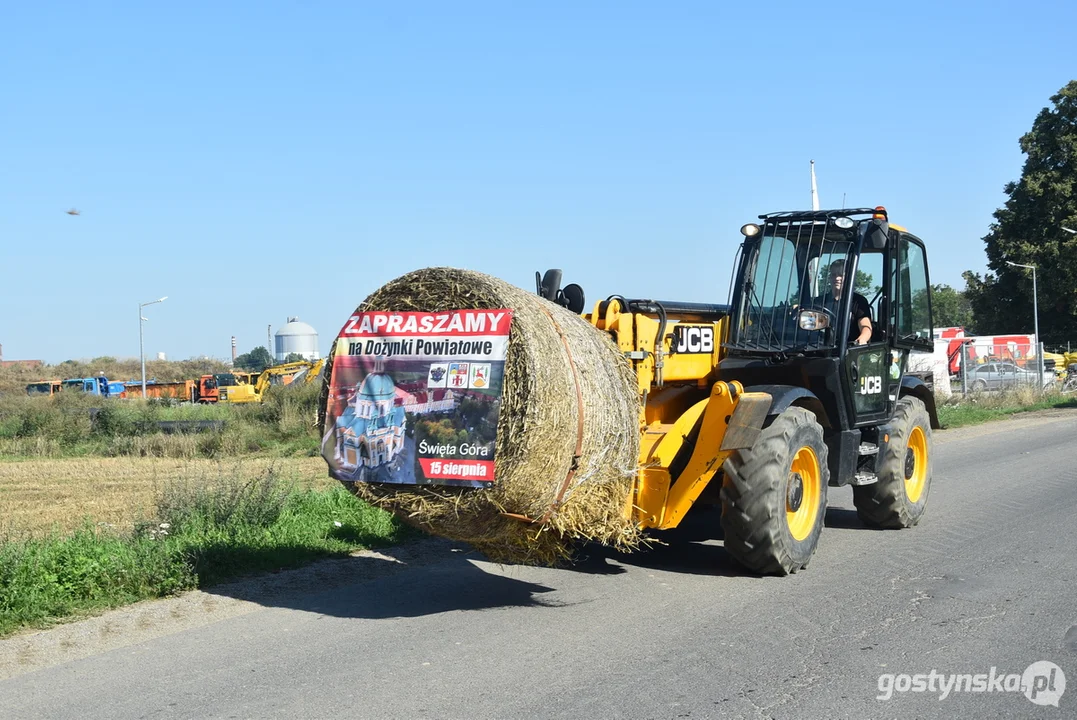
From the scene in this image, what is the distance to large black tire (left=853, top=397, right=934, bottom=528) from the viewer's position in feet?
31.4

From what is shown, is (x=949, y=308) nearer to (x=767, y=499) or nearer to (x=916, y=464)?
(x=916, y=464)

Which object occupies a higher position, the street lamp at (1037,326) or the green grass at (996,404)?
the street lamp at (1037,326)

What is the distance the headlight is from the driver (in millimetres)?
115

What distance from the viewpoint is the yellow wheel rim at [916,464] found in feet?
33.7

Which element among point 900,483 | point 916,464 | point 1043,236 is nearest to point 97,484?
point 916,464

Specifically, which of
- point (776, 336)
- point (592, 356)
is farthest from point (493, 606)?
point (776, 336)

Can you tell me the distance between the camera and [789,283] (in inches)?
357

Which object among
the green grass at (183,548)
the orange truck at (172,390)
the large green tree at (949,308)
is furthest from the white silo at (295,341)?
the green grass at (183,548)

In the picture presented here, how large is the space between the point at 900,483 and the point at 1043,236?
43556 millimetres

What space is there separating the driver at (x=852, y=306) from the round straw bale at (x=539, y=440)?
8.39 ft

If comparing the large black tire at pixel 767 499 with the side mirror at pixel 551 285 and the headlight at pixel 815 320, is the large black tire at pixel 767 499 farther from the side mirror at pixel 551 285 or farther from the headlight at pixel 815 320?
the side mirror at pixel 551 285

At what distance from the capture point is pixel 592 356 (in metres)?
6.78

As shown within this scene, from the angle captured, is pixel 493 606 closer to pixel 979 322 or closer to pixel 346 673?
Answer: pixel 346 673

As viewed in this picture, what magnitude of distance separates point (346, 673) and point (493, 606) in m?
1.66
